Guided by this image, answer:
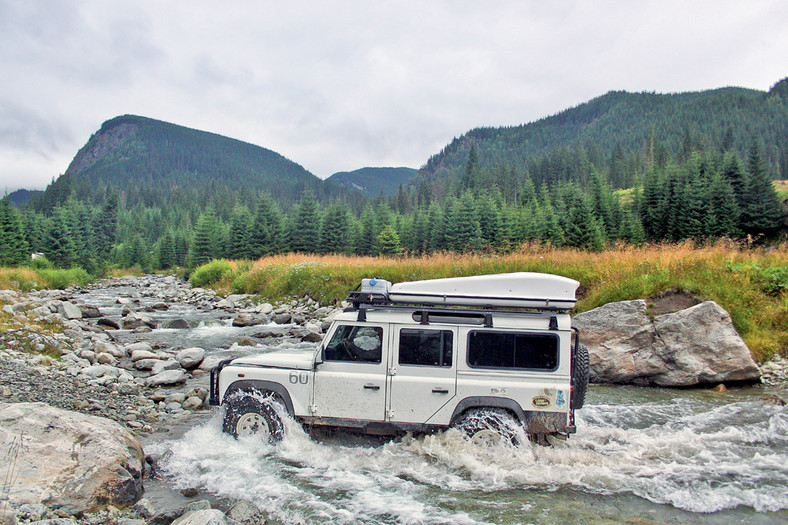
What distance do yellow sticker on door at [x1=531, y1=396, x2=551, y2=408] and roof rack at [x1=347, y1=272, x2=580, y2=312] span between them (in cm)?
137

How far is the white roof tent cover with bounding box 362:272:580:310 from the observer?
743 cm

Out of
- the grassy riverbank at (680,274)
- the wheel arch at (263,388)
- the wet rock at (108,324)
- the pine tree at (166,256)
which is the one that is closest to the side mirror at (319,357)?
the wheel arch at (263,388)

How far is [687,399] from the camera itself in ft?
36.7

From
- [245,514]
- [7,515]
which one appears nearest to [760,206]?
[245,514]

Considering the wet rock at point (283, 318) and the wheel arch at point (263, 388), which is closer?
the wheel arch at point (263, 388)

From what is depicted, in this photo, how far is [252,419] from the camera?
7801 mm

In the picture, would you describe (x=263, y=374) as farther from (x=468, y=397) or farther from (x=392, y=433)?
(x=468, y=397)

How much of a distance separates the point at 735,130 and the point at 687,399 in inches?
7787

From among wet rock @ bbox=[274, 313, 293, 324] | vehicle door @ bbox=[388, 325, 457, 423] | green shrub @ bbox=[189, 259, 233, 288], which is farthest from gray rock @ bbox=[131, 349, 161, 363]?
green shrub @ bbox=[189, 259, 233, 288]

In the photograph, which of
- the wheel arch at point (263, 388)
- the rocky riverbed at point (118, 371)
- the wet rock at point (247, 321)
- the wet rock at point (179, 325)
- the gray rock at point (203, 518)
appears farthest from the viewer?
the wet rock at point (247, 321)

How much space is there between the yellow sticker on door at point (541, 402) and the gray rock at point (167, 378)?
994 centimetres

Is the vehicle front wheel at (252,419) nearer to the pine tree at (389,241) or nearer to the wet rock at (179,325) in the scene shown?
the wet rock at (179,325)

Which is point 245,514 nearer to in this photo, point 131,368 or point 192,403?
point 192,403

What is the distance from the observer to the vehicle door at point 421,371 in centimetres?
737
